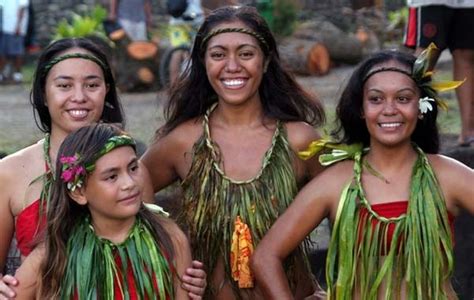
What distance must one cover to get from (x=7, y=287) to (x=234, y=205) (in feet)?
2.95

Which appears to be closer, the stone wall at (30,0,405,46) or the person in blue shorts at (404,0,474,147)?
the person in blue shorts at (404,0,474,147)

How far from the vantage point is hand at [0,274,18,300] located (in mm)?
3990

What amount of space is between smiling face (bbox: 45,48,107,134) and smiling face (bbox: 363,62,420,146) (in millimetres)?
971

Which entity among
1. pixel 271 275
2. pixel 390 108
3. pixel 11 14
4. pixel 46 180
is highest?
pixel 390 108

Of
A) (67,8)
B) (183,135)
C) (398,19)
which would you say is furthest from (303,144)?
(67,8)

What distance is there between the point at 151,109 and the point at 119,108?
5329mm

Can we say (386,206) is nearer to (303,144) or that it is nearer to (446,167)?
(446,167)

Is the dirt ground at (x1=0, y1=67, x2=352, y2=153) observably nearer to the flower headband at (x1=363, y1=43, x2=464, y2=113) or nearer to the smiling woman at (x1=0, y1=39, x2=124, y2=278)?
the smiling woman at (x1=0, y1=39, x2=124, y2=278)

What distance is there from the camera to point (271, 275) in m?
4.18

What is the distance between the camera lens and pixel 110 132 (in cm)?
398

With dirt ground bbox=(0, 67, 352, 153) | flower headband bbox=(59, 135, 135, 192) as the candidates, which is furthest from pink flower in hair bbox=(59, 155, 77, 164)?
dirt ground bbox=(0, 67, 352, 153)

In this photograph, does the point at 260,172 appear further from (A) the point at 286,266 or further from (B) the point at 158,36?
(B) the point at 158,36

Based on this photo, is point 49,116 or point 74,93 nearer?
point 74,93

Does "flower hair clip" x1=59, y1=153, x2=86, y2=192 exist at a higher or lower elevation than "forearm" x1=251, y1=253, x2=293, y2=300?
higher
